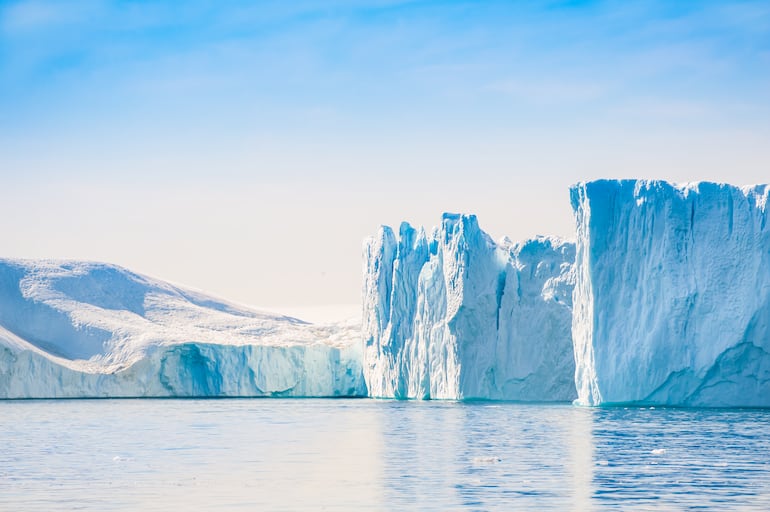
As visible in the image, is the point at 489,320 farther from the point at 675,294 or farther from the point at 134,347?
the point at 134,347

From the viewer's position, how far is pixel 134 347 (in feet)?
167

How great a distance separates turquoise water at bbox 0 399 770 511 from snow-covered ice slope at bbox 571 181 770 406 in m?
1.32

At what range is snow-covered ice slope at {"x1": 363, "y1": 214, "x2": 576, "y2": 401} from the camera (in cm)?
4047

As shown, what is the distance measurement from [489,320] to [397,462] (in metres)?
22.9

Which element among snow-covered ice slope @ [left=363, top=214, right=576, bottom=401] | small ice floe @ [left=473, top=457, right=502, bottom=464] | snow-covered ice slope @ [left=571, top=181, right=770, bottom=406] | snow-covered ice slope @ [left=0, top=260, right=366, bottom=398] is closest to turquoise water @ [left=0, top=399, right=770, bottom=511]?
small ice floe @ [left=473, top=457, right=502, bottom=464]

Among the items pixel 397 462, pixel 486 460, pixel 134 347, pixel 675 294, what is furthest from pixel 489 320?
pixel 486 460

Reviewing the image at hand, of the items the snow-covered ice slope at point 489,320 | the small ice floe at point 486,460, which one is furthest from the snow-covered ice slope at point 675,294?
the small ice floe at point 486,460

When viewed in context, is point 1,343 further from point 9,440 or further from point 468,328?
point 9,440

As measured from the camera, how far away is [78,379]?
48.3 meters

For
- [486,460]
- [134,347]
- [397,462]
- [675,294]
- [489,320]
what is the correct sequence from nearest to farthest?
[486,460] → [397,462] → [675,294] → [489,320] → [134,347]

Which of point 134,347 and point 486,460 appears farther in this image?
point 134,347

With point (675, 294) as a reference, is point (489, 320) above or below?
below

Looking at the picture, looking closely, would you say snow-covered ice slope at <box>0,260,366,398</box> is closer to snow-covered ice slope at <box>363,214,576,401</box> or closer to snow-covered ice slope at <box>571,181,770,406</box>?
snow-covered ice slope at <box>363,214,576,401</box>

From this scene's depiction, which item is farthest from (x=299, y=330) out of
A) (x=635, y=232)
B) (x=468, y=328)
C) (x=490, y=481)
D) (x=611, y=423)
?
(x=490, y=481)
